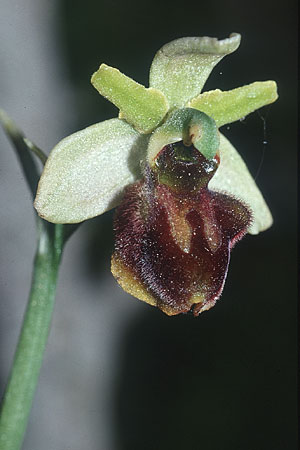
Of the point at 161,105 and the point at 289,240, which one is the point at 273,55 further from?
the point at 161,105

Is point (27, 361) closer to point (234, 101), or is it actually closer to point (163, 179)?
point (163, 179)

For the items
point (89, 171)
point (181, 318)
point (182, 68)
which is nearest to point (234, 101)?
point (182, 68)

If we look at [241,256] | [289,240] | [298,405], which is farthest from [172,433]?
[289,240]

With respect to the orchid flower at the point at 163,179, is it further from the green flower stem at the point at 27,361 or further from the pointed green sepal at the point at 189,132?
the green flower stem at the point at 27,361

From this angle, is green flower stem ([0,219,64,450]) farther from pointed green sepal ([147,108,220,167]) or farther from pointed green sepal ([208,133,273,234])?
pointed green sepal ([208,133,273,234])

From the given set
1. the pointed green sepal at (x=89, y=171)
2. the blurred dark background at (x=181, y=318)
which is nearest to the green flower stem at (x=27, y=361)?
the pointed green sepal at (x=89, y=171)

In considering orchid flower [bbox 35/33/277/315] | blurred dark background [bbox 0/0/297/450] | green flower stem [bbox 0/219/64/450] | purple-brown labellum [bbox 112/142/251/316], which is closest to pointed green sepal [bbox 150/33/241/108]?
orchid flower [bbox 35/33/277/315]
